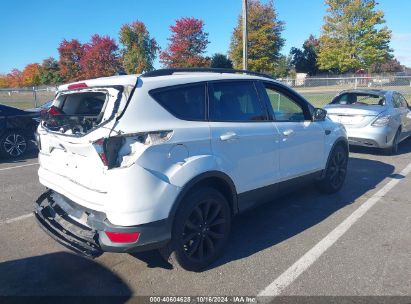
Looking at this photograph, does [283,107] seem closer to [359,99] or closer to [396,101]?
[359,99]

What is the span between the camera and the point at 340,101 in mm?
8859

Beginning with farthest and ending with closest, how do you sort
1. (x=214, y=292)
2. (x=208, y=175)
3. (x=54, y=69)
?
(x=54, y=69) < (x=208, y=175) < (x=214, y=292)

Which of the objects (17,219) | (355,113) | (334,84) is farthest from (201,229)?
(334,84)

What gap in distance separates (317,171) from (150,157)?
300cm

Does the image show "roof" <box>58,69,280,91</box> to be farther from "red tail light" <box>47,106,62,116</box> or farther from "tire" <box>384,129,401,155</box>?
"tire" <box>384,129,401,155</box>

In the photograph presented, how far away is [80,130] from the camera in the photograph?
307cm

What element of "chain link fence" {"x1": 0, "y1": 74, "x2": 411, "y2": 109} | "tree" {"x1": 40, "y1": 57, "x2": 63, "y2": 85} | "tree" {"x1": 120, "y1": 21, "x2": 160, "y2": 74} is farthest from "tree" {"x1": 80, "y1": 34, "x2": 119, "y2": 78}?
"chain link fence" {"x1": 0, "y1": 74, "x2": 411, "y2": 109}

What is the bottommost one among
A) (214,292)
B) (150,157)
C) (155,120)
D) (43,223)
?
(214,292)

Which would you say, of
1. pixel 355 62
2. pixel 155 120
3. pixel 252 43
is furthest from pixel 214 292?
pixel 355 62

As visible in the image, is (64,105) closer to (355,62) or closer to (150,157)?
(150,157)

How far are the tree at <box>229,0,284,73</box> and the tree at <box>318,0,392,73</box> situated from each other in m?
6.58

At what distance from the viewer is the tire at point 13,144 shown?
8676mm

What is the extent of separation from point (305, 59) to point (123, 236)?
64.0 metres

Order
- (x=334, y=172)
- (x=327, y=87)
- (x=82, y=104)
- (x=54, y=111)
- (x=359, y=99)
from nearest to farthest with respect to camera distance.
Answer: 1. (x=82, y=104)
2. (x=54, y=111)
3. (x=334, y=172)
4. (x=359, y=99)
5. (x=327, y=87)
